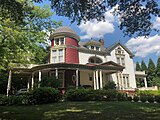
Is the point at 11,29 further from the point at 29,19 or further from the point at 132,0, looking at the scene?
the point at 132,0

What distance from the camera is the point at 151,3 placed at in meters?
8.79

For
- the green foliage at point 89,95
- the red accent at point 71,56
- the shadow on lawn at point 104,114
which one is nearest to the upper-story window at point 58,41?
the red accent at point 71,56

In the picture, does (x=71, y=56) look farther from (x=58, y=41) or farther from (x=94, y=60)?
(x=94, y=60)

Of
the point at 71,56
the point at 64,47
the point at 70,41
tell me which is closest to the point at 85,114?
the point at 71,56

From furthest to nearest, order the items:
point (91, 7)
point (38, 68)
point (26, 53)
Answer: point (38, 68), point (26, 53), point (91, 7)

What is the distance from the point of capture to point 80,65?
25094 millimetres

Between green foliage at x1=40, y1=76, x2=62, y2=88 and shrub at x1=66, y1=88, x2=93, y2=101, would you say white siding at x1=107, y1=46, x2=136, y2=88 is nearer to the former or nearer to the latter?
green foliage at x1=40, y1=76, x2=62, y2=88

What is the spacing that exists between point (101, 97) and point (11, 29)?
1105cm

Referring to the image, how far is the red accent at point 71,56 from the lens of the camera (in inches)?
1112

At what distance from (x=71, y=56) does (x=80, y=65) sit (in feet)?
13.2

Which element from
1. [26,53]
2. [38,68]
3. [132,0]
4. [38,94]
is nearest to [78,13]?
[132,0]

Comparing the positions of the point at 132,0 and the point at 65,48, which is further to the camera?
the point at 65,48

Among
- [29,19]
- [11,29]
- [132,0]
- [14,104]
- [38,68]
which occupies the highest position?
[29,19]

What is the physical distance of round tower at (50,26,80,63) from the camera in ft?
93.2
